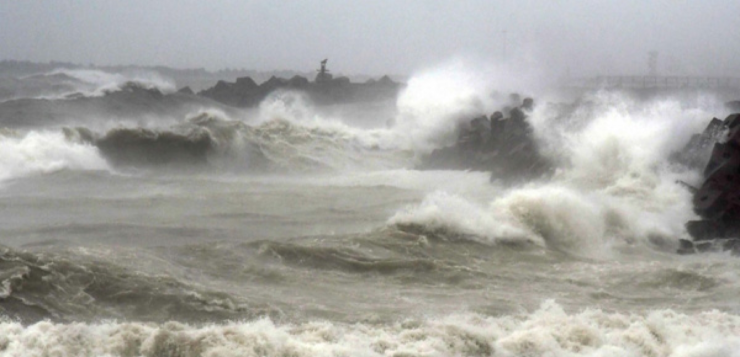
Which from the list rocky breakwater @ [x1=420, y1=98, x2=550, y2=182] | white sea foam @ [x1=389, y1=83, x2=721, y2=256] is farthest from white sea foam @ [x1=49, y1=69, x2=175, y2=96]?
white sea foam @ [x1=389, y1=83, x2=721, y2=256]

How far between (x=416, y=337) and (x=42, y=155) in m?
16.3

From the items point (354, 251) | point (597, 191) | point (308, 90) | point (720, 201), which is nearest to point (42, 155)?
point (354, 251)

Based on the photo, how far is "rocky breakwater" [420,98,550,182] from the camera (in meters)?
19.9

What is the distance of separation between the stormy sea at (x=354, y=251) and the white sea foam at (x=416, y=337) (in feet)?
0.07

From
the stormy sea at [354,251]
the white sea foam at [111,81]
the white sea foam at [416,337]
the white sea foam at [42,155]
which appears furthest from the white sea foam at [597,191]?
the white sea foam at [111,81]

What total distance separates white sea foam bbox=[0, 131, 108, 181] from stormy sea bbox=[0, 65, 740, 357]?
0.08m

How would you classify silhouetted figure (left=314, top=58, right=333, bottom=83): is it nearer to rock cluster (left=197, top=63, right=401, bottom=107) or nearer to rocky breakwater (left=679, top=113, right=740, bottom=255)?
rock cluster (left=197, top=63, right=401, bottom=107)

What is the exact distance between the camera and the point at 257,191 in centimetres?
1833

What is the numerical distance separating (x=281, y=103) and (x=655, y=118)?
79.0ft

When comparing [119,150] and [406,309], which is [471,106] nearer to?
[119,150]

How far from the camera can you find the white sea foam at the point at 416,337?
22.4 ft

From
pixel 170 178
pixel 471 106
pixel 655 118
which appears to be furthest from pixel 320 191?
pixel 471 106

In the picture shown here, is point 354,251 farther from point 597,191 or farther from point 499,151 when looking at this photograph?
point 499,151

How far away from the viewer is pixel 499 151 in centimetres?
2238
